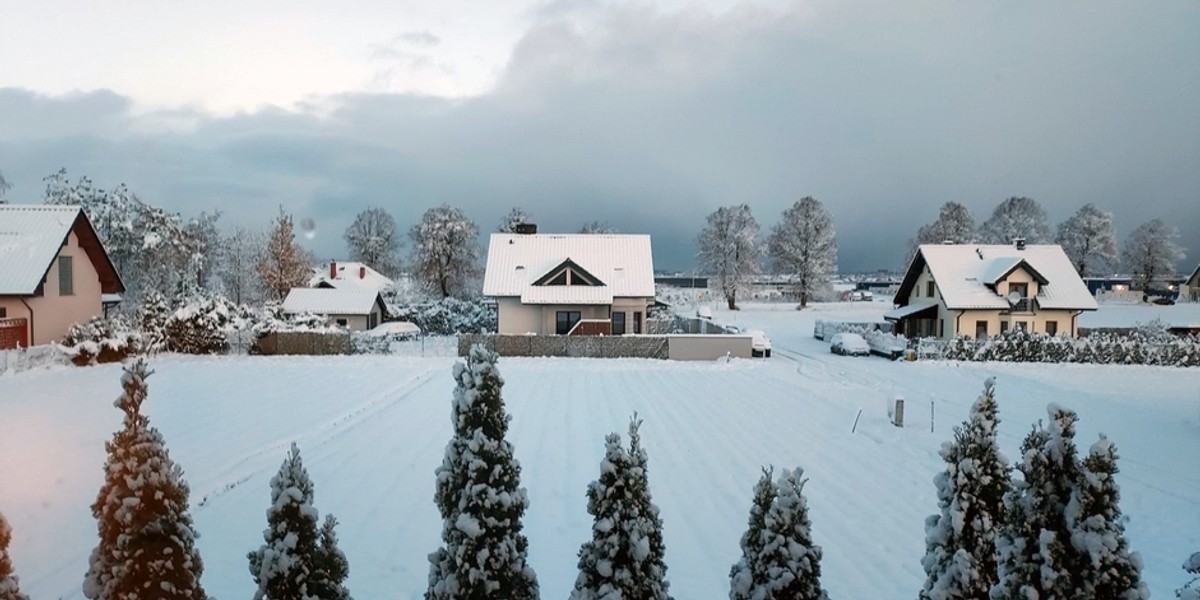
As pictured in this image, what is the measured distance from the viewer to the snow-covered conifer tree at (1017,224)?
63250 mm

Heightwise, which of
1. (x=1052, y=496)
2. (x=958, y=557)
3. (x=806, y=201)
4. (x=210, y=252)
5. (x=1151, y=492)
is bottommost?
(x=1151, y=492)

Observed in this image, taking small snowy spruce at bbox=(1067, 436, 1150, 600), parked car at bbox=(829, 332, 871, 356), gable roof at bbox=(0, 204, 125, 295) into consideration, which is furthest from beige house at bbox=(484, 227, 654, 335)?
small snowy spruce at bbox=(1067, 436, 1150, 600)

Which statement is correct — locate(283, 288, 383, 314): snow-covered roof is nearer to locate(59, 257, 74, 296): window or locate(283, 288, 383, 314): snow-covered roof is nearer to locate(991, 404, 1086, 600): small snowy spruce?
locate(59, 257, 74, 296): window

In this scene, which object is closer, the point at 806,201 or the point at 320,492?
the point at 320,492

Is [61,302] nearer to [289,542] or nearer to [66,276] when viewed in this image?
[66,276]

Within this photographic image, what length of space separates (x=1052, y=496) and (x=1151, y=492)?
9551mm

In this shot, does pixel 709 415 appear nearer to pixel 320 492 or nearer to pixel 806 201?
pixel 320 492

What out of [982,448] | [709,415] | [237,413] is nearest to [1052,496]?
[982,448]

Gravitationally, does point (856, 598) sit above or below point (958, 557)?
below

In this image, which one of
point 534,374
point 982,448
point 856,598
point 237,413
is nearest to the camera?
point 982,448

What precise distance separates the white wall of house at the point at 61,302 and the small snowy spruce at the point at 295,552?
1182 inches

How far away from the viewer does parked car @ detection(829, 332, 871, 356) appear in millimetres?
32250

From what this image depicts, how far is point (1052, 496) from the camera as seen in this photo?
148 inches

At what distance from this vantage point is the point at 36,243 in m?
27.0
